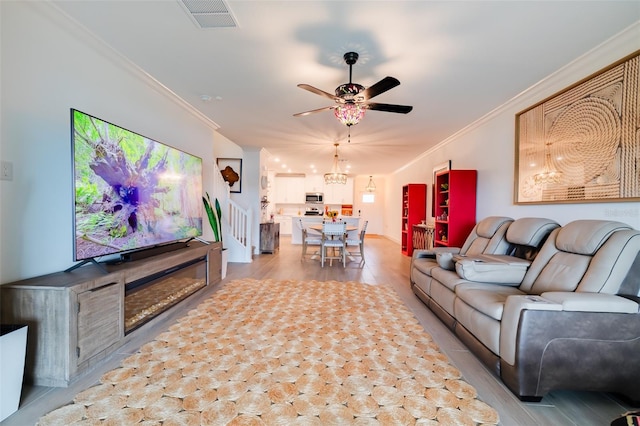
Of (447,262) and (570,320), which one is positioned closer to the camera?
(570,320)

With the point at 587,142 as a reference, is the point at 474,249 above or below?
below

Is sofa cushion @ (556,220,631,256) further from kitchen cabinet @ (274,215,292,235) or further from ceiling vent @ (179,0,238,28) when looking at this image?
kitchen cabinet @ (274,215,292,235)

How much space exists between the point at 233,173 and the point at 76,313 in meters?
4.89

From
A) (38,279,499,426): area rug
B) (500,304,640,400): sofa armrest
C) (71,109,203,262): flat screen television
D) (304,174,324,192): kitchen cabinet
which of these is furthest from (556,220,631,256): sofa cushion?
(304,174,324,192): kitchen cabinet

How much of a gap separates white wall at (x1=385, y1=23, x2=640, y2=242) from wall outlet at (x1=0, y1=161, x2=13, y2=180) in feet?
14.2

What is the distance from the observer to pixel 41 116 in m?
1.88

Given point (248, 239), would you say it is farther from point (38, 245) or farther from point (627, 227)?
point (627, 227)

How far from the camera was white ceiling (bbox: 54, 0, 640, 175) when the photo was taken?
182 cm

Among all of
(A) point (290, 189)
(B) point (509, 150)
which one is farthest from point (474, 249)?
(A) point (290, 189)

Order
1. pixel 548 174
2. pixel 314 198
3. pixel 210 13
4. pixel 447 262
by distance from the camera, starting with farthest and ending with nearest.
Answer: pixel 314 198 < pixel 447 262 < pixel 548 174 < pixel 210 13

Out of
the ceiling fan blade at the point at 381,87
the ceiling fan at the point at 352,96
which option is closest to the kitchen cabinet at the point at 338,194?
the ceiling fan at the point at 352,96

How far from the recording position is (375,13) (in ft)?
6.05

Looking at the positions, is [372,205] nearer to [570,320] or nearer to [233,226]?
[233,226]

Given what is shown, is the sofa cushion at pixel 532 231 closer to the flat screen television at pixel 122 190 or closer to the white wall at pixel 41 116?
the flat screen television at pixel 122 190
